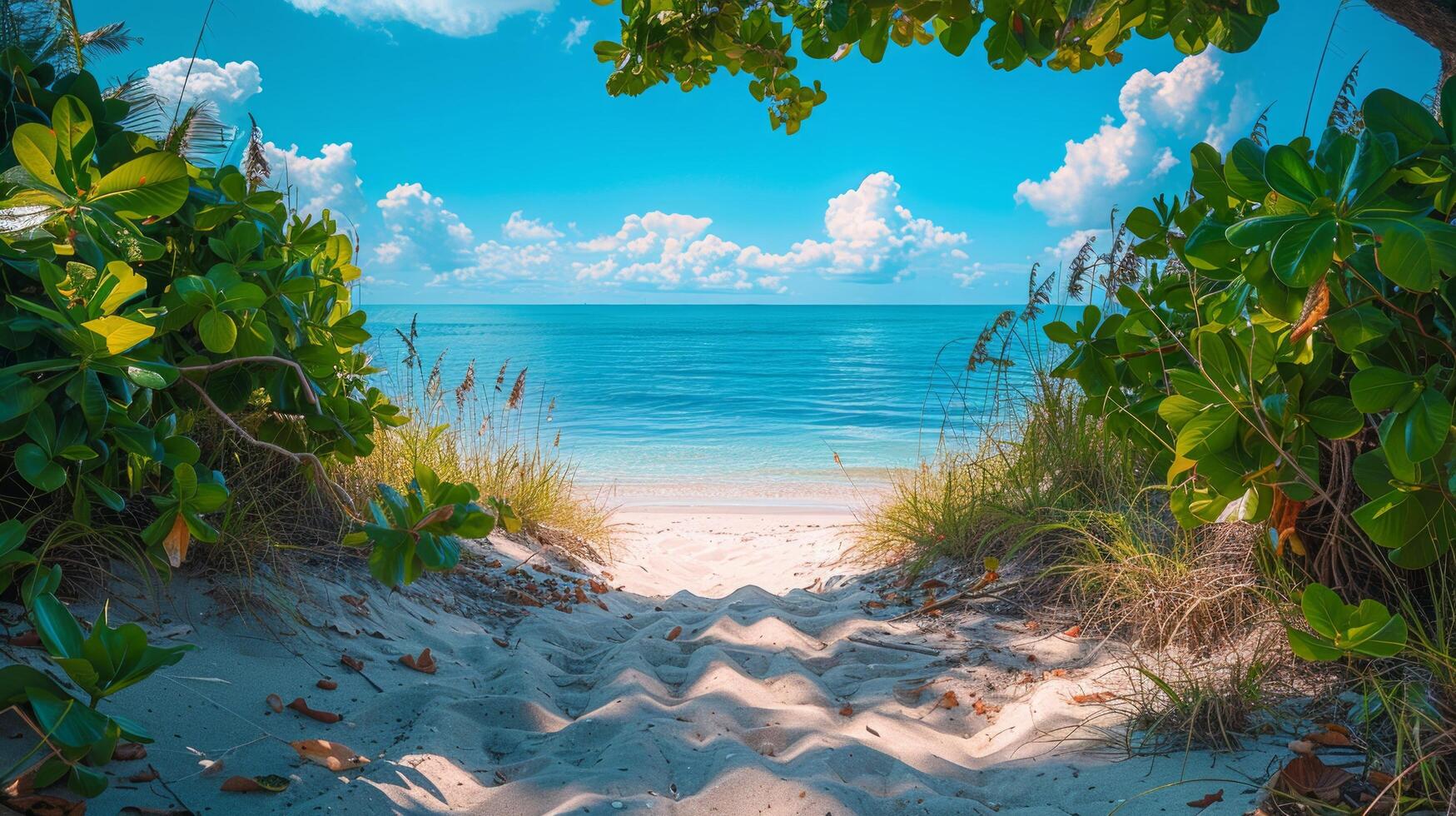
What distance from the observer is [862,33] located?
1.87 metres

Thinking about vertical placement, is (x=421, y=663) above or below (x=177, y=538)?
below

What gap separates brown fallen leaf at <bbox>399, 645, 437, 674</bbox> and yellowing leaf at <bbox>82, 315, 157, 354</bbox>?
4.55 ft

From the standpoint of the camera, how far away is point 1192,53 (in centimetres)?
198

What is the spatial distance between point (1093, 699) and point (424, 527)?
1845mm

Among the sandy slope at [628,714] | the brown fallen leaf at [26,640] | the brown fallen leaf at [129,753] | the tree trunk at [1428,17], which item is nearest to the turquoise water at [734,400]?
the sandy slope at [628,714]

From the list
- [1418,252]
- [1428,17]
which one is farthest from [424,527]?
[1428,17]

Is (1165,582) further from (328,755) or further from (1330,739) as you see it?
(328,755)

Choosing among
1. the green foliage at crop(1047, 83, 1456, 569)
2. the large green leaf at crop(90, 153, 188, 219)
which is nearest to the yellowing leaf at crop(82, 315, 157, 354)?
the large green leaf at crop(90, 153, 188, 219)

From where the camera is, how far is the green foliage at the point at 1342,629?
1.28m

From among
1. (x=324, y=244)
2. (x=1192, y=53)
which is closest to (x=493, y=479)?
(x=324, y=244)

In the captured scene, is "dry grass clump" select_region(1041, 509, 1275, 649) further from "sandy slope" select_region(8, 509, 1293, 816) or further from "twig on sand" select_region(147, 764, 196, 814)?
"twig on sand" select_region(147, 764, 196, 814)

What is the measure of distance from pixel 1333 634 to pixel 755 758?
3.82 ft

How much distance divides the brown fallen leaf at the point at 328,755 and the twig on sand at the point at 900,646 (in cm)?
176

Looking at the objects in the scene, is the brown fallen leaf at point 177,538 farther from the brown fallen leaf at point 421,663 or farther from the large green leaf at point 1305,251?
the large green leaf at point 1305,251
